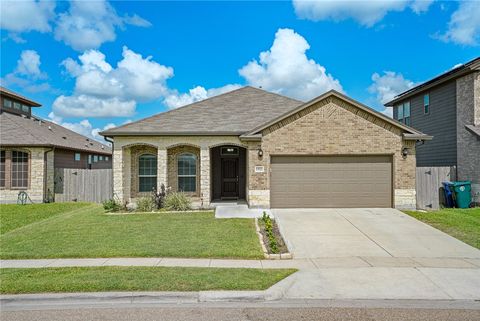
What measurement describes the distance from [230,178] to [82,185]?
7.90 metres

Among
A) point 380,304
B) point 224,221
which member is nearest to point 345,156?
point 224,221

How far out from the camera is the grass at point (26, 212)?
13250mm

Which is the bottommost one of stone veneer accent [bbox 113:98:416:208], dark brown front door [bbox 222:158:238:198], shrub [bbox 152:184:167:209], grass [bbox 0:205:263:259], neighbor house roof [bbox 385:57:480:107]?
grass [bbox 0:205:263:259]

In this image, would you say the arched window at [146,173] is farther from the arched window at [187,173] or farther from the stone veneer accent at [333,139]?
the stone veneer accent at [333,139]

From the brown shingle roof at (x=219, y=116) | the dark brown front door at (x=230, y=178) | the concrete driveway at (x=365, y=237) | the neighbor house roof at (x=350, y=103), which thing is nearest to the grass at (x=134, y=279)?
the concrete driveway at (x=365, y=237)

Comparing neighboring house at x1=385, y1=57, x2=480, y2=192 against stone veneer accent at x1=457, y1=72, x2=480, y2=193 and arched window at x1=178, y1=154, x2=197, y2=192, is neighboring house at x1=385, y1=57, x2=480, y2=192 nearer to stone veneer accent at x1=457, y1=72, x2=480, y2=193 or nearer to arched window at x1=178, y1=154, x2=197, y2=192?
stone veneer accent at x1=457, y1=72, x2=480, y2=193

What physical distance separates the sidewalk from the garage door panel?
6276 mm

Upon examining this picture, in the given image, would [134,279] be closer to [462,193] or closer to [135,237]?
[135,237]

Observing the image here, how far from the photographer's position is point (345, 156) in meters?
14.8

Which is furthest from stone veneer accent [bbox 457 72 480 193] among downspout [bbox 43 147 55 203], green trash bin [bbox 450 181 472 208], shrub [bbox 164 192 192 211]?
downspout [bbox 43 147 55 203]

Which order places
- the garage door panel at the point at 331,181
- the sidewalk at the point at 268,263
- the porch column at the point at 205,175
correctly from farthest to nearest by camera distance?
the porch column at the point at 205,175 → the garage door panel at the point at 331,181 → the sidewalk at the point at 268,263

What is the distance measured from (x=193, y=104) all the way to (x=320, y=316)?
14878 millimetres

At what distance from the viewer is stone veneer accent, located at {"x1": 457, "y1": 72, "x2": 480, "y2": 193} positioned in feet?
53.2

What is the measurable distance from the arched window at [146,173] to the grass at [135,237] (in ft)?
10.4
